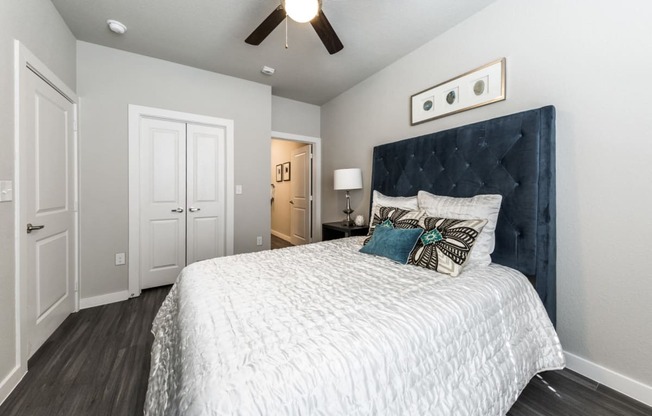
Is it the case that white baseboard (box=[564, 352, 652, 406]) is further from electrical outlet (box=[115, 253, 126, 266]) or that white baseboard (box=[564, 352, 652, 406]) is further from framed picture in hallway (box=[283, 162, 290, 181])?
framed picture in hallway (box=[283, 162, 290, 181])

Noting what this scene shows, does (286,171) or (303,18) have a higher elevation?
(303,18)

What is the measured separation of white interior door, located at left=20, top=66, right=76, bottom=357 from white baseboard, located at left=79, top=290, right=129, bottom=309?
11 centimetres

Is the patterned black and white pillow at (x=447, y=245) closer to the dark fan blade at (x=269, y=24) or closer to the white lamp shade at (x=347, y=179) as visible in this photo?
the white lamp shade at (x=347, y=179)

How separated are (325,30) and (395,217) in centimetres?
144

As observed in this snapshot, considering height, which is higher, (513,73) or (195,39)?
(195,39)

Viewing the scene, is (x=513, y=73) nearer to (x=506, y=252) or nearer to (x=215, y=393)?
(x=506, y=252)

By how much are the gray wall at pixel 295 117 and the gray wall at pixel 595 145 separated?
2.64 metres

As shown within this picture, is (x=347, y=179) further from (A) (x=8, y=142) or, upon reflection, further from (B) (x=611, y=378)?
(A) (x=8, y=142)

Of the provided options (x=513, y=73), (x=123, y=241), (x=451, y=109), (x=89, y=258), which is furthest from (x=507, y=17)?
(x=89, y=258)

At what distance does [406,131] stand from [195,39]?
2.28m

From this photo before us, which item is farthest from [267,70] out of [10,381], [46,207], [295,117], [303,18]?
[10,381]

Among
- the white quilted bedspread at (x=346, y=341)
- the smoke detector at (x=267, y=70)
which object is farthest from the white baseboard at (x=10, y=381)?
the smoke detector at (x=267, y=70)

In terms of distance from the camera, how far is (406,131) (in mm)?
2803

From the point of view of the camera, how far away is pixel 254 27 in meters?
2.35
